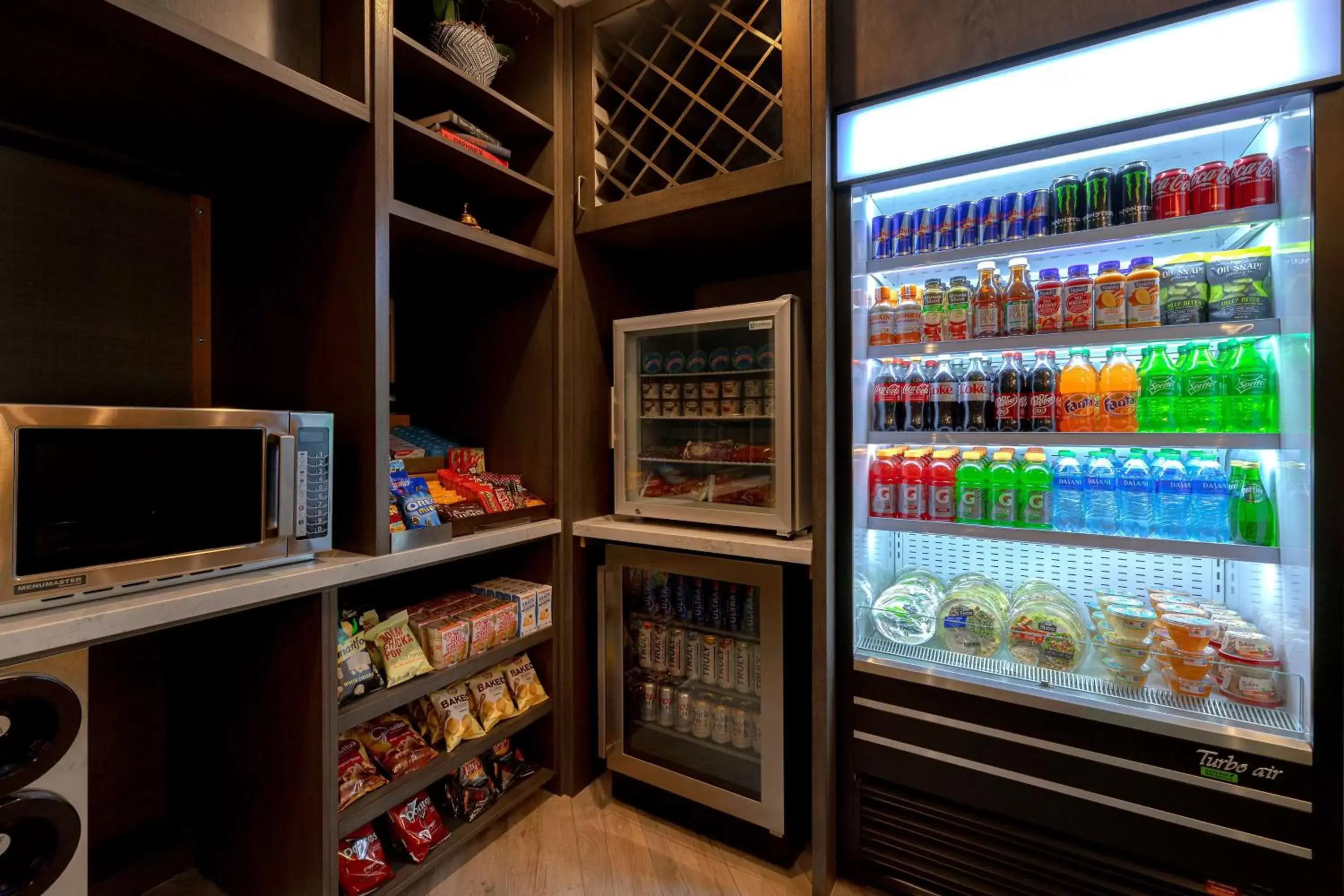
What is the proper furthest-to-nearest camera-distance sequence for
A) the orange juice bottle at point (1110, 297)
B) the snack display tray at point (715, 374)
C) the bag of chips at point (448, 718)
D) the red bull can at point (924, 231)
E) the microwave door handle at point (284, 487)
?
the snack display tray at point (715, 374) → the bag of chips at point (448, 718) → the red bull can at point (924, 231) → the orange juice bottle at point (1110, 297) → the microwave door handle at point (284, 487)

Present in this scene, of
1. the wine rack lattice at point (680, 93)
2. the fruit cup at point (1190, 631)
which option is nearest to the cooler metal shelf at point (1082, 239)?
the wine rack lattice at point (680, 93)

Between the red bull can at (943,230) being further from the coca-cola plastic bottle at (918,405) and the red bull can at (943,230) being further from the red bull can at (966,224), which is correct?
the coca-cola plastic bottle at (918,405)

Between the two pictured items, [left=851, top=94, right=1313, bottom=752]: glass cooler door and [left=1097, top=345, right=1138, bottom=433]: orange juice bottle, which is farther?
[left=1097, top=345, right=1138, bottom=433]: orange juice bottle

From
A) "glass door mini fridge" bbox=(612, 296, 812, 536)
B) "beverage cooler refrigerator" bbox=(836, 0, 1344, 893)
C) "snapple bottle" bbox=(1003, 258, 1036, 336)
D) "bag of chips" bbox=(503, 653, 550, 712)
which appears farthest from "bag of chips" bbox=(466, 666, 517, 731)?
"snapple bottle" bbox=(1003, 258, 1036, 336)

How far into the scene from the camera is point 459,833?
1.58 metres

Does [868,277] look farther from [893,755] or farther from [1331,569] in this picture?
[893,755]

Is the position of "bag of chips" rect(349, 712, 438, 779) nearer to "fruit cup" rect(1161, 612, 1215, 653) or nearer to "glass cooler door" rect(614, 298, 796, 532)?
"glass cooler door" rect(614, 298, 796, 532)

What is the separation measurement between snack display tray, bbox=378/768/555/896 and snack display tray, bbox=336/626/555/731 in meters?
0.38

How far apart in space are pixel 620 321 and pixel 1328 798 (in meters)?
1.95

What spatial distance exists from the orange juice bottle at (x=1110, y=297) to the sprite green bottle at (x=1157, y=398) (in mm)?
139

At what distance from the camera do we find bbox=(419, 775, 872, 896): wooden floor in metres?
1.51

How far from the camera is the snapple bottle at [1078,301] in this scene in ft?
4.44

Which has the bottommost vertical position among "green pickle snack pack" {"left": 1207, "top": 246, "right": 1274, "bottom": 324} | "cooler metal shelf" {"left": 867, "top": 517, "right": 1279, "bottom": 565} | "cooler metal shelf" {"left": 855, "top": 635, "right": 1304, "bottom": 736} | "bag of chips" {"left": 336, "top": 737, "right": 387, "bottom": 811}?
"bag of chips" {"left": 336, "top": 737, "right": 387, "bottom": 811}

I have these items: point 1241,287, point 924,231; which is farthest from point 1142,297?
point 924,231
